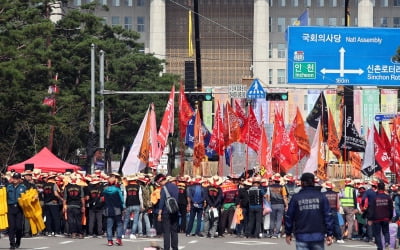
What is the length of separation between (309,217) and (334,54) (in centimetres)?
2639

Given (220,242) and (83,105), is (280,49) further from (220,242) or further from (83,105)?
(220,242)

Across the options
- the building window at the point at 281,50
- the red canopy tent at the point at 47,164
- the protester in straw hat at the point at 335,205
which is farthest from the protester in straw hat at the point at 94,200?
the building window at the point at 281,50

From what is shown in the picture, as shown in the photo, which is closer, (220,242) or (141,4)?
(220,242)

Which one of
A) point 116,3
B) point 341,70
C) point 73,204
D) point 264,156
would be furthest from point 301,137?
point 116,3

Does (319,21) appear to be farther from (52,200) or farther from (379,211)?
(379,211)

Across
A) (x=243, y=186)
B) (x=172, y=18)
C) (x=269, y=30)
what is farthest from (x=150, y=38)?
(x=243, y=186)

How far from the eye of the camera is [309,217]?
16422 millimetres

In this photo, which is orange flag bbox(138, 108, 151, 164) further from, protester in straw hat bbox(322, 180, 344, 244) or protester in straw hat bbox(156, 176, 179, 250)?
protester in straw hat bbox(156, 176, 179, 250)

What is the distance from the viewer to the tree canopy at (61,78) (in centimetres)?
4466

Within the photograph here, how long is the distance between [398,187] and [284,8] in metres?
105

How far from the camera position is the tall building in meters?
129

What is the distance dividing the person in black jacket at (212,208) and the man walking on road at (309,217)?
670 inches

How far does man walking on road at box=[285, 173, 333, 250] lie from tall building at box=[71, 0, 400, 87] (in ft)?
361

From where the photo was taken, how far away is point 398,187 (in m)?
32.3
